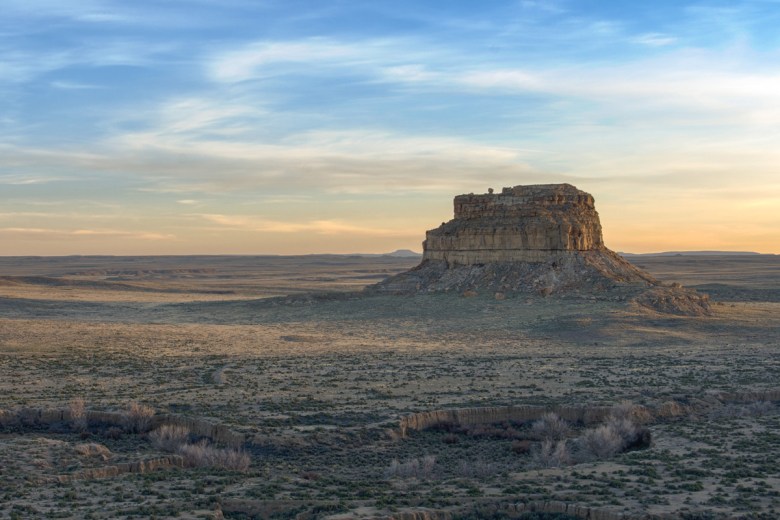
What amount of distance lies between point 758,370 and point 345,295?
1215 inches

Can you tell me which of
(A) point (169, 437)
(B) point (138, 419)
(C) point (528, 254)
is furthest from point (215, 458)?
(C) point (528, 254)

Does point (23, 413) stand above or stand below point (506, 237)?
below

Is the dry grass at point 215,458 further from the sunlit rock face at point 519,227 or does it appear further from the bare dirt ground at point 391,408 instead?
the sunlit rock face at point 519,227

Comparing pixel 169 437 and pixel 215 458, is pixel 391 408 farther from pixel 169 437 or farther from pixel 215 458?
pixel 215 458

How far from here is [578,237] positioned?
4819cm

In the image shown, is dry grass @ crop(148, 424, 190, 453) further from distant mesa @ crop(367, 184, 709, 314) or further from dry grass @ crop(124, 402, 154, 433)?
distant mesa @ crop(367, 184, 709, 314)

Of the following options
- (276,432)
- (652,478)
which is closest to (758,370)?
(652,478)

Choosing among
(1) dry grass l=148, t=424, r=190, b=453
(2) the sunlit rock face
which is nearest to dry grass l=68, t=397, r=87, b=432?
(1) dry grass l=148, t=424, r=190, b=453

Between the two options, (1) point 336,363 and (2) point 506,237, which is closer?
(1) point 336,363

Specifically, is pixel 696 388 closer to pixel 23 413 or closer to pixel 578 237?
pixel 23 413

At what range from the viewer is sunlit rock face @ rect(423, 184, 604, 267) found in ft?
158

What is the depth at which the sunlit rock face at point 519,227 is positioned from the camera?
48.2 metres

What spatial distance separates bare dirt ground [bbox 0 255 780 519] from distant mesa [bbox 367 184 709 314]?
403 cm

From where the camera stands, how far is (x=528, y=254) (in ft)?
161
